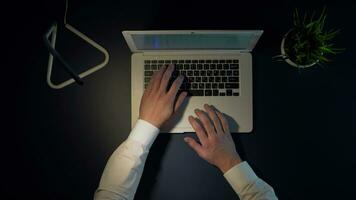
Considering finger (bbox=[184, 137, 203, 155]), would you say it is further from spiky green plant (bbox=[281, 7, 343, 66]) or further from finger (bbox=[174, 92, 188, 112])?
spiky green plant (bbox=[281, 7, 343, 66])

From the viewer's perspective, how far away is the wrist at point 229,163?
105 cm

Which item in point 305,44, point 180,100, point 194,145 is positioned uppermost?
point 305,44

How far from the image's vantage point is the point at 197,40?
3.37 ft

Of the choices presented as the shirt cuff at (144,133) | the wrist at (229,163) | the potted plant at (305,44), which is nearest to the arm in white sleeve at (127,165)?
the shirt cuff at (144,133)

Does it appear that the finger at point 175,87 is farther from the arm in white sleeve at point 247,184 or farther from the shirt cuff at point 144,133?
the arm in white sleeve at point 247,184

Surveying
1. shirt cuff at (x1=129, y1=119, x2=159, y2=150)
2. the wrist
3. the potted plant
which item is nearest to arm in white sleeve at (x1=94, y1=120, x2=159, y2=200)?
shirt cuff at (x1=129, y1=119, x2=159, y2=150)

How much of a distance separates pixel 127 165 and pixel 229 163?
0.30 meters

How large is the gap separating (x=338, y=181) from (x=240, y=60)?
48 centimetres

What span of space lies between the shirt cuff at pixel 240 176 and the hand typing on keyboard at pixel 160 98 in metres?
0.25

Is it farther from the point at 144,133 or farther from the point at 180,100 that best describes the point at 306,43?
the point at 144,133

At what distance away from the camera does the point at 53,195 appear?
1.13 metres

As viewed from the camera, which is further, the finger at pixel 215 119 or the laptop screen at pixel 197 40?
the finger at pixel 215 119

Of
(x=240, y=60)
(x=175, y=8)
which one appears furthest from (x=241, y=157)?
(x=175, y=8)

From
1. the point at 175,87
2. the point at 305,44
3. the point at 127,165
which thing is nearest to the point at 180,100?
the point at 175,87
